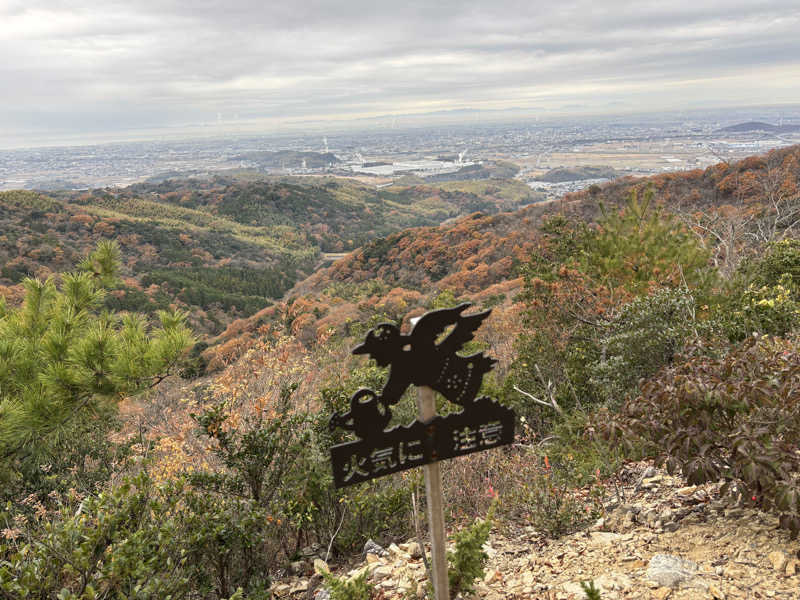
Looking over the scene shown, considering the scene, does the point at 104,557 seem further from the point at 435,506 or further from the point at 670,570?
the point at 670,570

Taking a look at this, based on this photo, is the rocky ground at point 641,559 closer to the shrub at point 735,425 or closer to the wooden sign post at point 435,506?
the shrub at point 735,425

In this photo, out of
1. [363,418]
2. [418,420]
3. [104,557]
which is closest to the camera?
[363,418]

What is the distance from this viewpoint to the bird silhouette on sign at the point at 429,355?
188 cm

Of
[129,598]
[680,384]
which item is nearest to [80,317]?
[129,598]

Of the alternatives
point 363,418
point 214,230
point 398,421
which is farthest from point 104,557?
point 214,230

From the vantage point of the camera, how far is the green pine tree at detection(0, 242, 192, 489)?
3.56 metres

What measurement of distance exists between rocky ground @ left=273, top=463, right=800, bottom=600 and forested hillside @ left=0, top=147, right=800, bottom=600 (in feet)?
0.09

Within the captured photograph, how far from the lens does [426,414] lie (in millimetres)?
2000

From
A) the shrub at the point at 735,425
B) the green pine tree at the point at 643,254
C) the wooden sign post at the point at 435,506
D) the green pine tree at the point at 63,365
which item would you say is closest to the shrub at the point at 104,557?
the wooden sign post at the point at 435,506

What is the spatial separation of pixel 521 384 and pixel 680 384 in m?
4.09

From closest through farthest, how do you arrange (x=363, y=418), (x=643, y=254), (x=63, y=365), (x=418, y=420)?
(x=363, y=418)
(x=418, y=420)
(x=63, y=365)
(x=643, y=254)

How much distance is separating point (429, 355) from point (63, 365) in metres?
3.21

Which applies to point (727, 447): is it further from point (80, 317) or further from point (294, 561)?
point (80, 317)

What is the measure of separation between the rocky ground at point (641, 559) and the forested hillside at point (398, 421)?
0.03 m
